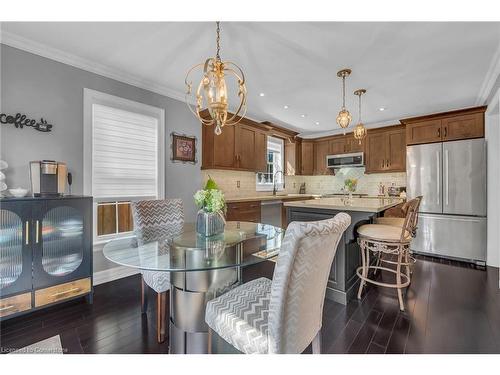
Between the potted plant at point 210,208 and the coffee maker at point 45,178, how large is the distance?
1.48 meters

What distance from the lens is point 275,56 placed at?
238 cm

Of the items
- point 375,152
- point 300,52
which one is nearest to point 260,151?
point 375,152

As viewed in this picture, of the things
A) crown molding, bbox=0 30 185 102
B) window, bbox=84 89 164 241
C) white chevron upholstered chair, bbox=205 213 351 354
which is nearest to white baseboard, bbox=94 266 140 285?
window, bbox=84 89 164 241

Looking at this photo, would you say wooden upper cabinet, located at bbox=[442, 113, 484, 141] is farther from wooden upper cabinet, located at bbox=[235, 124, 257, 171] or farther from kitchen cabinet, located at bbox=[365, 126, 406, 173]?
wooden upper cabinet, located at bbox=[235, 124, 257, 171]

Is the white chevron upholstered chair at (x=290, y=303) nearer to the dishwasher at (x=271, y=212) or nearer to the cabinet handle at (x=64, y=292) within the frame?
the cabinet handle at (x=64, y=292)

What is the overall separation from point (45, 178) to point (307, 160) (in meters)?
5.09

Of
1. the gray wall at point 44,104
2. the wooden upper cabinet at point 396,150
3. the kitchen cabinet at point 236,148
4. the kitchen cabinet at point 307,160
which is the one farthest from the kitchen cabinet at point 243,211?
the wooden upper cabinet at point 396,150

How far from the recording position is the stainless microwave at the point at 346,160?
202 inches

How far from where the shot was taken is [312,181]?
6375mm

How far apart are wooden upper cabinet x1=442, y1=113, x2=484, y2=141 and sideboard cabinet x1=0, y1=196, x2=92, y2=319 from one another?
16.4ft

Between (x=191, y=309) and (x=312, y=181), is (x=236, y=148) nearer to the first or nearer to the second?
(x=312, y=181)

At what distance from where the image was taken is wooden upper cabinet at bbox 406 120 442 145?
381cm
